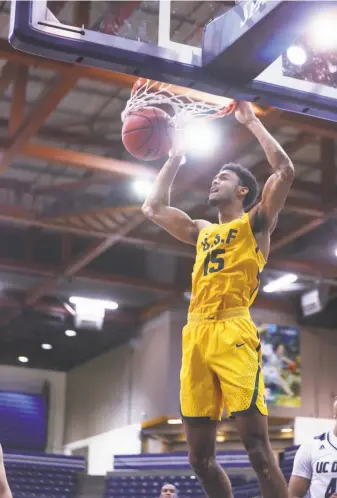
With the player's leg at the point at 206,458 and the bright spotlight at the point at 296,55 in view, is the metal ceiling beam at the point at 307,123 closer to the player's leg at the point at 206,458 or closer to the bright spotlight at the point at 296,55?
the bright spotlight at the point at 296,55

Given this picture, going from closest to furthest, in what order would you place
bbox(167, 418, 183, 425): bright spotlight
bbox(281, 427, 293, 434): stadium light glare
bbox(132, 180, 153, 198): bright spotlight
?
bbox(132, 180, 153, 198): bright spotlight
bbox(167, 418, 183, 425): bright spotlight
bbox(281, 427, 293, 434): stadium light glare

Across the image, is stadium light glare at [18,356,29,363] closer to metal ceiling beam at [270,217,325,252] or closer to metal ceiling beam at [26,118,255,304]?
metal ceiling beam at [26,118,255,304]

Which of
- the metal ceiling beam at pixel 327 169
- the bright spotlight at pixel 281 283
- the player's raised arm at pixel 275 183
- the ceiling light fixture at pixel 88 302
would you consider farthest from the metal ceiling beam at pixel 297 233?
the player's raised arm at pixel 275 183

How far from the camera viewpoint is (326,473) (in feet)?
Result: 18.1

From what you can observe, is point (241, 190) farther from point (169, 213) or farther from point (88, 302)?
point (88, 302)

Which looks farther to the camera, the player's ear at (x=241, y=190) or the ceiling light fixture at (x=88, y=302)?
the ceiling light fixture at (x=88, y=302)

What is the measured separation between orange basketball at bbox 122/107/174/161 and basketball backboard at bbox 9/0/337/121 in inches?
24.5

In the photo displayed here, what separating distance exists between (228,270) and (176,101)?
1652 mm

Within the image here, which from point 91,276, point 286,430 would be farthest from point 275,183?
point 286,430

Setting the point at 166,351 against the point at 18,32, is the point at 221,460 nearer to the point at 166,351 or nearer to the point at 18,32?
the point at 166,351

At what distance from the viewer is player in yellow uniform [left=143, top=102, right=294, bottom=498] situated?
420 cm

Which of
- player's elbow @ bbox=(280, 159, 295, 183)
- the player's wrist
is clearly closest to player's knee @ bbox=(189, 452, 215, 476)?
player's elbow @ bbox=(280, 159, 295, 183)

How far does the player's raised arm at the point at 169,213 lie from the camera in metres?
5.00

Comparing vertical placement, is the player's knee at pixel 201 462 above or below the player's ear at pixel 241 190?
below
